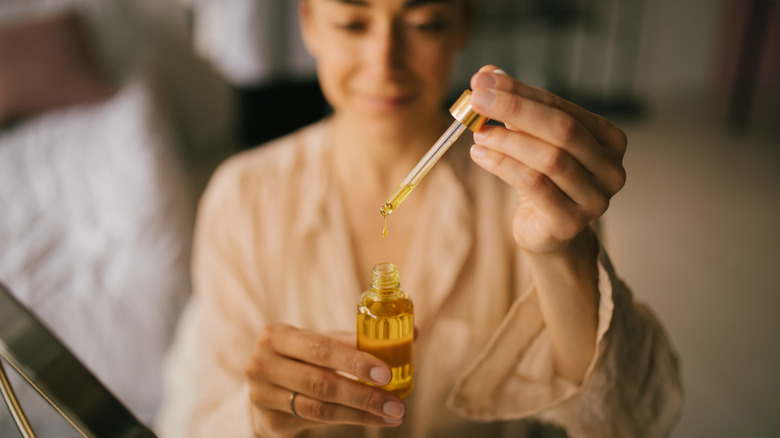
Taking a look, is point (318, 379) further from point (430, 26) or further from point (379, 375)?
point (430, 26)

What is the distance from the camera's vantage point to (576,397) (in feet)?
1.94

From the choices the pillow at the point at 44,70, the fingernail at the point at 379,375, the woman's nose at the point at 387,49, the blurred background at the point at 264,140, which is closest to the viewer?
the fingernail at the point at 379,375

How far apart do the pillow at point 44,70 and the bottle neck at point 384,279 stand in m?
2.29

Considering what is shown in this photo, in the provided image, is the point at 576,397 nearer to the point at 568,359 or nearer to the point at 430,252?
the point at 568,359

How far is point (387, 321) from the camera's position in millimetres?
550

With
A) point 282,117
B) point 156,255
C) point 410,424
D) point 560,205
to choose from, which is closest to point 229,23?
point 282,117

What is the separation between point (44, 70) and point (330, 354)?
7.83 feet

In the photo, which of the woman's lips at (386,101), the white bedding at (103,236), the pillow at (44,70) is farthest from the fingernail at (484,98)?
the pillow at (44,70)

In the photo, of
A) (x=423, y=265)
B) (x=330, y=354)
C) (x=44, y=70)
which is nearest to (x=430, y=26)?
(x=423, y=265)

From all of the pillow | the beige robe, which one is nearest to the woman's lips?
the beige robe

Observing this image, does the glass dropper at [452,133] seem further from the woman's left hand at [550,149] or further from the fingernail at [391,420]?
the fingernail at [391,420]

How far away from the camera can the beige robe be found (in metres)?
Result: 0.61

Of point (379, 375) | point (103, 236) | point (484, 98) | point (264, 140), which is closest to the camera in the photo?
point (484, 98)

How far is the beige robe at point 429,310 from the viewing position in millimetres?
605
